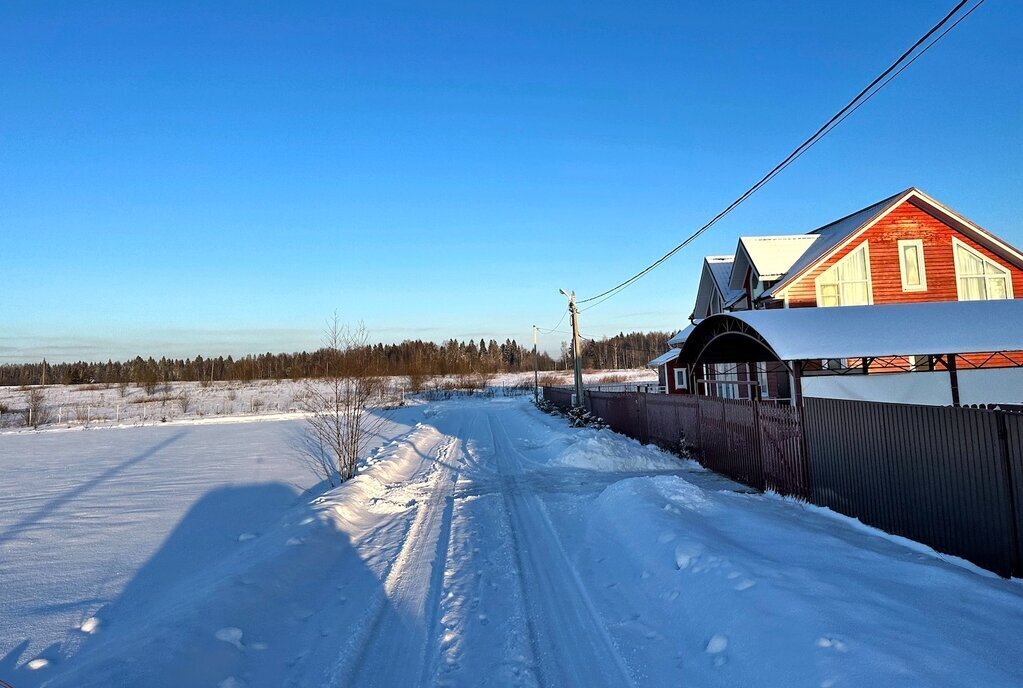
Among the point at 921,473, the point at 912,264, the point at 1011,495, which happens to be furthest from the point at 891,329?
the point at 912,264

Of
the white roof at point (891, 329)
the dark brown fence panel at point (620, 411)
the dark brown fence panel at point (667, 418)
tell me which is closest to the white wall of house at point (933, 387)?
the white roof at point (891, 329)

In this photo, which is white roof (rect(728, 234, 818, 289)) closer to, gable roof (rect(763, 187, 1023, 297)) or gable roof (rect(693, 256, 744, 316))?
gable roof (rect(763, 187, 1023, 297))

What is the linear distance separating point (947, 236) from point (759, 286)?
6377 mm

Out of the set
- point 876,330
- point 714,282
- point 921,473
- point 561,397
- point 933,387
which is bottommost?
point 561,397

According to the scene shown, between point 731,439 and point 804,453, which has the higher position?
point 804,453

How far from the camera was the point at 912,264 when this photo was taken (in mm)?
19469

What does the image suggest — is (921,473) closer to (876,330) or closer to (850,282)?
(876,330)

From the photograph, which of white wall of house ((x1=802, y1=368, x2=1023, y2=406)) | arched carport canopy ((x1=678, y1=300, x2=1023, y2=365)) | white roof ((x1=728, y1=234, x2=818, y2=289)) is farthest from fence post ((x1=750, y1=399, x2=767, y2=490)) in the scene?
white roof ((x1=728, y1=234, x2=818, y2=289))

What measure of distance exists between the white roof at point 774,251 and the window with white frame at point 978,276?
484 cm

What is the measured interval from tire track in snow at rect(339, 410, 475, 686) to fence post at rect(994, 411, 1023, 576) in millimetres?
5599

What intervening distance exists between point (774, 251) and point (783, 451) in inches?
575

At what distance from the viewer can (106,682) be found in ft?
11.9

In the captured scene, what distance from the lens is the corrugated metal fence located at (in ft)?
17.6

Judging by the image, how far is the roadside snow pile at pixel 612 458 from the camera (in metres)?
13.3
